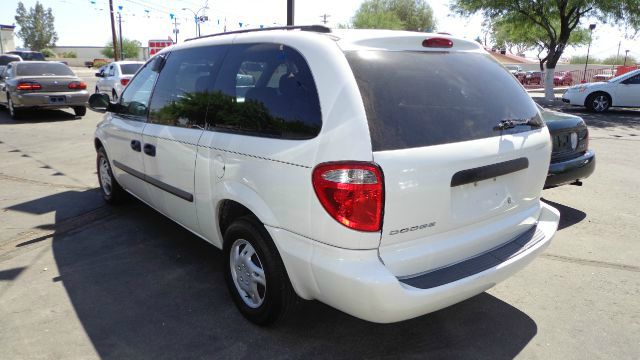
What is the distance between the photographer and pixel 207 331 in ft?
9.82

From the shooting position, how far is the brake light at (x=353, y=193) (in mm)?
2254

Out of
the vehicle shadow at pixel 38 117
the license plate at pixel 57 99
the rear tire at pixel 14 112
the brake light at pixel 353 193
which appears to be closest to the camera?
the brake light at pixel 353 193

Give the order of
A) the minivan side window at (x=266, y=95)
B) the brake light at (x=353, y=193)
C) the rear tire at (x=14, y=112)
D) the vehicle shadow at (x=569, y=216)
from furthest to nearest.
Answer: the rear tire at (x=14, y=112) < the vehicle shadow at (x=569, y=216) < the minivan side window at (x=266, y=95) < the brake light at (x=353, y=193)

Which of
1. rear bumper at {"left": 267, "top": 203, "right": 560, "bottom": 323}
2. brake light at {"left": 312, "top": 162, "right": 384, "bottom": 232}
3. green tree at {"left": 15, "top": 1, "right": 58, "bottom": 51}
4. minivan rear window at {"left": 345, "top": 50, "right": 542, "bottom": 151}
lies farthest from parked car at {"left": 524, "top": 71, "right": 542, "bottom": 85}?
green tree at {"left": 15, "top": 1, "right": 58, "bottom": 51}

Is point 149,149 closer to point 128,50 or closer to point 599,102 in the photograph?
point 599,102

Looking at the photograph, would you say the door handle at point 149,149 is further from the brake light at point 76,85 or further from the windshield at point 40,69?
the windshield at point 40,69

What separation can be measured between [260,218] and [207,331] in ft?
2.86

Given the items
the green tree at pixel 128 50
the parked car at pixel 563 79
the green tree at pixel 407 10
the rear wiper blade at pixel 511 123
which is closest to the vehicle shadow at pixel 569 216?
the rear wiper blade at pixel 511 123

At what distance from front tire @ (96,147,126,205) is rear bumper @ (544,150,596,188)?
14.7 feet

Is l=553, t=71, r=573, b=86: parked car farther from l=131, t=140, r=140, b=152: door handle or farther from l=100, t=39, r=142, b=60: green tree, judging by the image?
l=100, t=39, r=142, b=60: green tree

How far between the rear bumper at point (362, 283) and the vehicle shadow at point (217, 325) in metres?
0.46

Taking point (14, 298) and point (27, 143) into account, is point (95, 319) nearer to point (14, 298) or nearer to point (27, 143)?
point (14, 298)

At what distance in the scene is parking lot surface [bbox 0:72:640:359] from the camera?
2820mm

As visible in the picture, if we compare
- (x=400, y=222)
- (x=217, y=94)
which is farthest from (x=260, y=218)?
(x=217, y=94)
